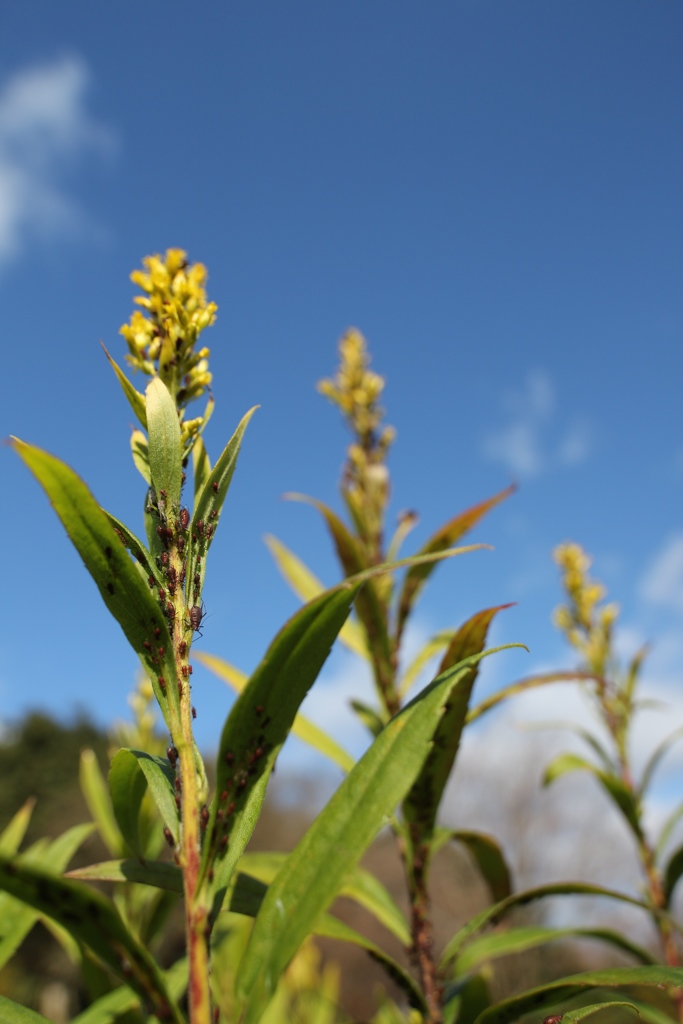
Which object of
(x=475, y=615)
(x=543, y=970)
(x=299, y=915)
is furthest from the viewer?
(x=543, y=970)

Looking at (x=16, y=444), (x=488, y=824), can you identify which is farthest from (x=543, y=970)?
(x=16, y=444)

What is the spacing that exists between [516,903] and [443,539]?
940 millimetres

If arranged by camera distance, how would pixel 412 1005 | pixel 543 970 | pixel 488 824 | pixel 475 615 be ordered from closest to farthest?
pixel 475 615
pixel 412 1005
pixel 543 970
pixel 488 824

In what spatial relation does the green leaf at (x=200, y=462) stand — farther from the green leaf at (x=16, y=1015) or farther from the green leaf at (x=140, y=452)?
the green leaf at (x=16, y=1015)

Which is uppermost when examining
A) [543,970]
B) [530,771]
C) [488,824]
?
[530,771]

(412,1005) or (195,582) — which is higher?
(195,582)

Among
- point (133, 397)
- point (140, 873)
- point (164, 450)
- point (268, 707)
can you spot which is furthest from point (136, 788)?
point (133, 397)

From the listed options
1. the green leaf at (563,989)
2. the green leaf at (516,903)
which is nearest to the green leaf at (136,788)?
the green leaf at (563,989)

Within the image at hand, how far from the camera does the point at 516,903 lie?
1.51 m

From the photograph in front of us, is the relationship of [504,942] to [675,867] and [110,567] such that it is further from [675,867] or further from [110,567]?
[110,567]

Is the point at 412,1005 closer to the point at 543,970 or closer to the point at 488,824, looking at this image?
the point at 543,970

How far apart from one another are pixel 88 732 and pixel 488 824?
55.1ft

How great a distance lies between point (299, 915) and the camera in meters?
0.87

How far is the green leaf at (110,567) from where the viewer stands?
0.98 m
